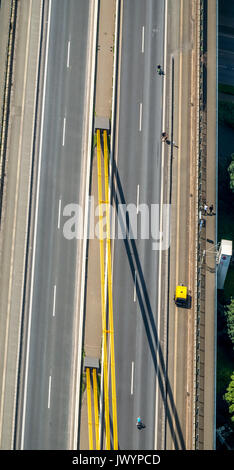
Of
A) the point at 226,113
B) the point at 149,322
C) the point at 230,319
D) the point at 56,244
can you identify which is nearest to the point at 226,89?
the point at 226,113

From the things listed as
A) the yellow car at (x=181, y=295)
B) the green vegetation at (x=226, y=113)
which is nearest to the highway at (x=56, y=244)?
the yellow car at (x=181, y=295)

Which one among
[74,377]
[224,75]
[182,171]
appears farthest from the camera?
[224,75]

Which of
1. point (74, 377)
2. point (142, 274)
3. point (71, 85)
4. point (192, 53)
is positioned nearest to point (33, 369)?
point (74, 377)

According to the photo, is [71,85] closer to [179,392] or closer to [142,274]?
[142,274]

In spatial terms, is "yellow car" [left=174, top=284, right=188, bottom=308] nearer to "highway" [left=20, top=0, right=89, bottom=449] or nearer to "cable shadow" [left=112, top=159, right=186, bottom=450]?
"cable shadow" [left=112, top=159, right=186, bottom=450]

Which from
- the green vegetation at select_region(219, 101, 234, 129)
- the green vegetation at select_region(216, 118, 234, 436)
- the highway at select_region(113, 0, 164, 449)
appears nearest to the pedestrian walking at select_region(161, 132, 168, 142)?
the highway at select_region(113, 0, 164, 449)

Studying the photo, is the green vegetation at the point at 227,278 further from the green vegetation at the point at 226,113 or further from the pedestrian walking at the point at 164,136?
the pedestrian walking at the point at 164,136
